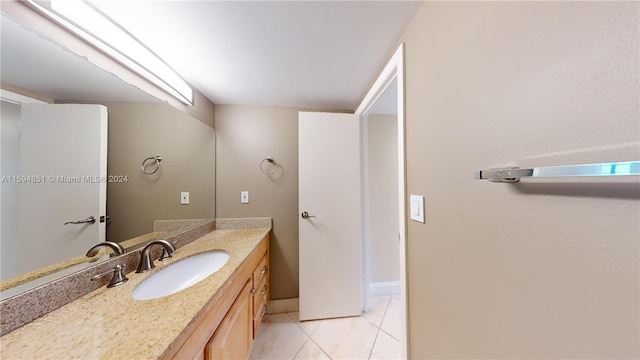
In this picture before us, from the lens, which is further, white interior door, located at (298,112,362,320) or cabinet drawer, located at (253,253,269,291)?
white interior door, located at (298,112,362,320)

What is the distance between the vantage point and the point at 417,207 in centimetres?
89

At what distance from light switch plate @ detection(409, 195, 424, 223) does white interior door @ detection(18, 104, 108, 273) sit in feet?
4.79

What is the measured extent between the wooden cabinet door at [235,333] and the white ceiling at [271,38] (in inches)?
48.8

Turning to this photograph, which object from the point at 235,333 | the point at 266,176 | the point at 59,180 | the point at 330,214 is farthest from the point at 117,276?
the point at 330,214

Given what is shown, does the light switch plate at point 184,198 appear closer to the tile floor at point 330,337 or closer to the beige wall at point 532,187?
the tile floor at point 330,337

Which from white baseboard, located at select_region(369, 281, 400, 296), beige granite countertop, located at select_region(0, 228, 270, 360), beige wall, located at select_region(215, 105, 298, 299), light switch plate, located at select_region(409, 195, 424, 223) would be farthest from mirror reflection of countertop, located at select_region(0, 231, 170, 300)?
white baseboard, located at select_region(369, 281, 400, 296)

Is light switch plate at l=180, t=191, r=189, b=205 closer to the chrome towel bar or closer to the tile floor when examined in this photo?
the tile floor

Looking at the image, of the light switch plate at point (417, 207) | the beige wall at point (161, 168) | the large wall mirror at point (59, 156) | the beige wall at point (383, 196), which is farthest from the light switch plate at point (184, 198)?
the beige wall at point (383, 196)

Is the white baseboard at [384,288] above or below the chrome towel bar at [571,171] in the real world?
below

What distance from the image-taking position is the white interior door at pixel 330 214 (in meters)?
1.74

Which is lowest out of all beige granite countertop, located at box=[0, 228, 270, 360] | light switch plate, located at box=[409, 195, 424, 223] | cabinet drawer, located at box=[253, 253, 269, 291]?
cabinet drawer, located at box=[253, 253, 269, 291]

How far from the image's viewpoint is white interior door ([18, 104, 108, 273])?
Result: 677 mm

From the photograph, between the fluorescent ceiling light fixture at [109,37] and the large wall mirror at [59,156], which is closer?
the large wall mirror at [59,156]

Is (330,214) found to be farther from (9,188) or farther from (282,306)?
(9,188)
